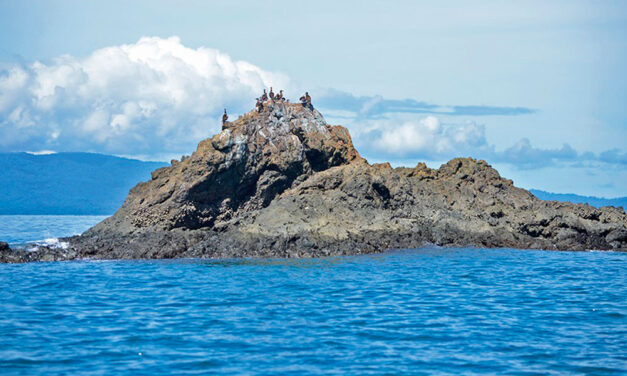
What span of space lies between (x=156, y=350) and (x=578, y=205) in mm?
35943

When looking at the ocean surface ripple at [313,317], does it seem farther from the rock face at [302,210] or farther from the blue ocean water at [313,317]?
the rock face at [302,210]

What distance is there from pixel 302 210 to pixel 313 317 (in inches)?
710

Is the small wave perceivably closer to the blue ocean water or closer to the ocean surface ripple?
the ocean surface ripple

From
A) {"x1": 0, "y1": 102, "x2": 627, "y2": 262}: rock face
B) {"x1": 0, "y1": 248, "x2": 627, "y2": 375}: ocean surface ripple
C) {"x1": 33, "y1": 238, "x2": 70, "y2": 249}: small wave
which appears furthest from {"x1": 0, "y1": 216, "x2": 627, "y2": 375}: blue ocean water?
{"x1": 33, "y1": 238, "x2": 70, "y2": 249}: small wave

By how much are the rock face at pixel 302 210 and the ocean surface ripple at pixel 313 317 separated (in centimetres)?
336

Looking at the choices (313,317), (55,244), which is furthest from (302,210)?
(313,317)

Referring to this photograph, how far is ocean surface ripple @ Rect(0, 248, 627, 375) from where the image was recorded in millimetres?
17016

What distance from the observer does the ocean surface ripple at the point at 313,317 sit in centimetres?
1702

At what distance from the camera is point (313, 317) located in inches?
869

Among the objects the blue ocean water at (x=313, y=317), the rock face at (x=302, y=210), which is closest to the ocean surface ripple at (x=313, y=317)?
the blue ocean water at (x=313, y=317)

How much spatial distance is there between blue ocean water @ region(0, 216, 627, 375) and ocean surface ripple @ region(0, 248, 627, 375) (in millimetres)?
57

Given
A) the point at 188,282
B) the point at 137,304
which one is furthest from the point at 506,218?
the point at 137,304

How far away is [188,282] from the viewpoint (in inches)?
1141

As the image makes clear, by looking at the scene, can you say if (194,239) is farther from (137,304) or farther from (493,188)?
(493,188)
